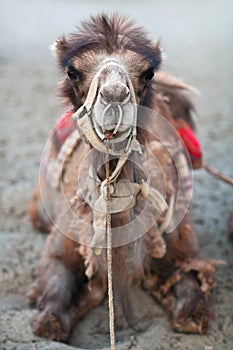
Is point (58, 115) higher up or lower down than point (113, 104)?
higher up

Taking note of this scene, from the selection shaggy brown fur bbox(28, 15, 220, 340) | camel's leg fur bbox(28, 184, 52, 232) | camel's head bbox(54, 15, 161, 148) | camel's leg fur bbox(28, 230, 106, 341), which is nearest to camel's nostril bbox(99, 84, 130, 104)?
camel's head bbox(54, 15, 161, 148)

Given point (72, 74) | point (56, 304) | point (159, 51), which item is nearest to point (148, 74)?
point (159, 51)

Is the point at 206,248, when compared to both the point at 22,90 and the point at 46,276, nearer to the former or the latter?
the point at 46,276

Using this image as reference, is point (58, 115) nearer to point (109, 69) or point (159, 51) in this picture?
point (159, 51)

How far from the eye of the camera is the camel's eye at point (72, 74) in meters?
2.67

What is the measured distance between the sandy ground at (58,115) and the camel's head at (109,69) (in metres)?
1.12

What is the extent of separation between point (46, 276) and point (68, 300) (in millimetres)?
204

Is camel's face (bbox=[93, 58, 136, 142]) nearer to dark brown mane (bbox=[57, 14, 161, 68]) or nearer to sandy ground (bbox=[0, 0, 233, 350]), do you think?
dark brown mane (bbox=[57, 14, 161, 68])

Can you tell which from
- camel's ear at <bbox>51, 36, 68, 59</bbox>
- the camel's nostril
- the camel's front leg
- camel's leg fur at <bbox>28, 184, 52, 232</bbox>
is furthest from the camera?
camel's leg fur at <bbox>28, 184, 52, 232</bbox>

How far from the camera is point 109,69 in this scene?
8.16 ft

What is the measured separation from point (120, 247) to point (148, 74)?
2.38 feet

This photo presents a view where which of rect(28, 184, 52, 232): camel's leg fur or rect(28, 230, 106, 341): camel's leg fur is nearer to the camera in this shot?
rect(28, 230, 106, 341): camel's leg fur

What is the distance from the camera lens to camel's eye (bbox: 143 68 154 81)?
8.78 feet

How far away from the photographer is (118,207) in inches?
105
